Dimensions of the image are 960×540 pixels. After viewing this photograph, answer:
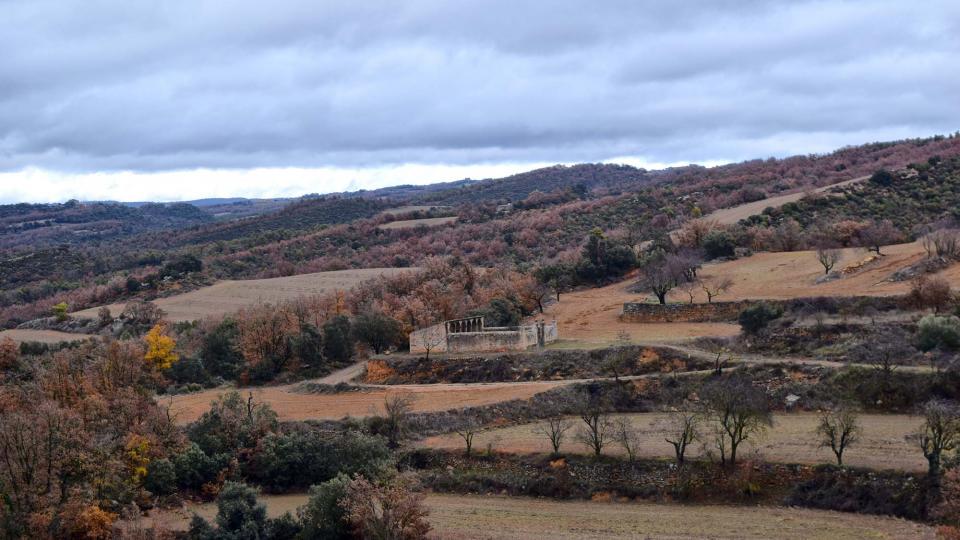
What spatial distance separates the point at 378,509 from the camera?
24.6 metres

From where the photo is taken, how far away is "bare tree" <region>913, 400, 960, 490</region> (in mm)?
24062

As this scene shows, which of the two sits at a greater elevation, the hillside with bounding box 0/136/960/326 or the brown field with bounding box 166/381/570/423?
the hillside with bounding box 0/136/960/326

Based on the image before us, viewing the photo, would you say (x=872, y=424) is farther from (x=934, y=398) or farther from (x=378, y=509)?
(x=378, y=509)

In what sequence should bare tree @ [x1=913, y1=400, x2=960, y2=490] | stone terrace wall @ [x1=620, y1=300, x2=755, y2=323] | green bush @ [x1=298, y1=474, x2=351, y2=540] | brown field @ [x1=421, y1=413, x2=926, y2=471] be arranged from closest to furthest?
bare tree @ [x1=913, y1=400, x2=960, y2=490]
green bush @ [x1=298, y1=474, x2=351, y2=540]
brown field @ [x1=421, y1=413, x2=926, y2=471]
stone terrace wall @ [x1=620, y1=300, x2=755, y2=323]

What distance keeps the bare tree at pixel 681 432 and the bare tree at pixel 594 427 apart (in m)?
1.99

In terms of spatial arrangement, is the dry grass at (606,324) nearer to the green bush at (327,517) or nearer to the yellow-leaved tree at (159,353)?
the green bush at (327,517)

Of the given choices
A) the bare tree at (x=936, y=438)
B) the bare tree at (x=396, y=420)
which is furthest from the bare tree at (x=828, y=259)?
the bare tree at (x=396, y=420)

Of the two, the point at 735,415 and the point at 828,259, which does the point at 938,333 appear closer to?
the point at 735,415

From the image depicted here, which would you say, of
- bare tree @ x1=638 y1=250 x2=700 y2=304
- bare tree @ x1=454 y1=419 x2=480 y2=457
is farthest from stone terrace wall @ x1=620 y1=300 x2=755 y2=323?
bare tree @ x1=454 y1=419 x2=480 y2=457

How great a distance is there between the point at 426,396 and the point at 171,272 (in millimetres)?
49207

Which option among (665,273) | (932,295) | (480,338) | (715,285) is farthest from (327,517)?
(715,285)

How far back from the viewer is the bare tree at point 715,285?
4683 cm

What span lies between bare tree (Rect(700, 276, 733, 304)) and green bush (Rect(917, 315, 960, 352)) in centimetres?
1290

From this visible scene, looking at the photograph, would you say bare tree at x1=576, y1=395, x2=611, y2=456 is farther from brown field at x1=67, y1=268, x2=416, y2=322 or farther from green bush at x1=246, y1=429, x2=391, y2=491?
brown field at x1=67, y1=268, x2=416, y2=322
